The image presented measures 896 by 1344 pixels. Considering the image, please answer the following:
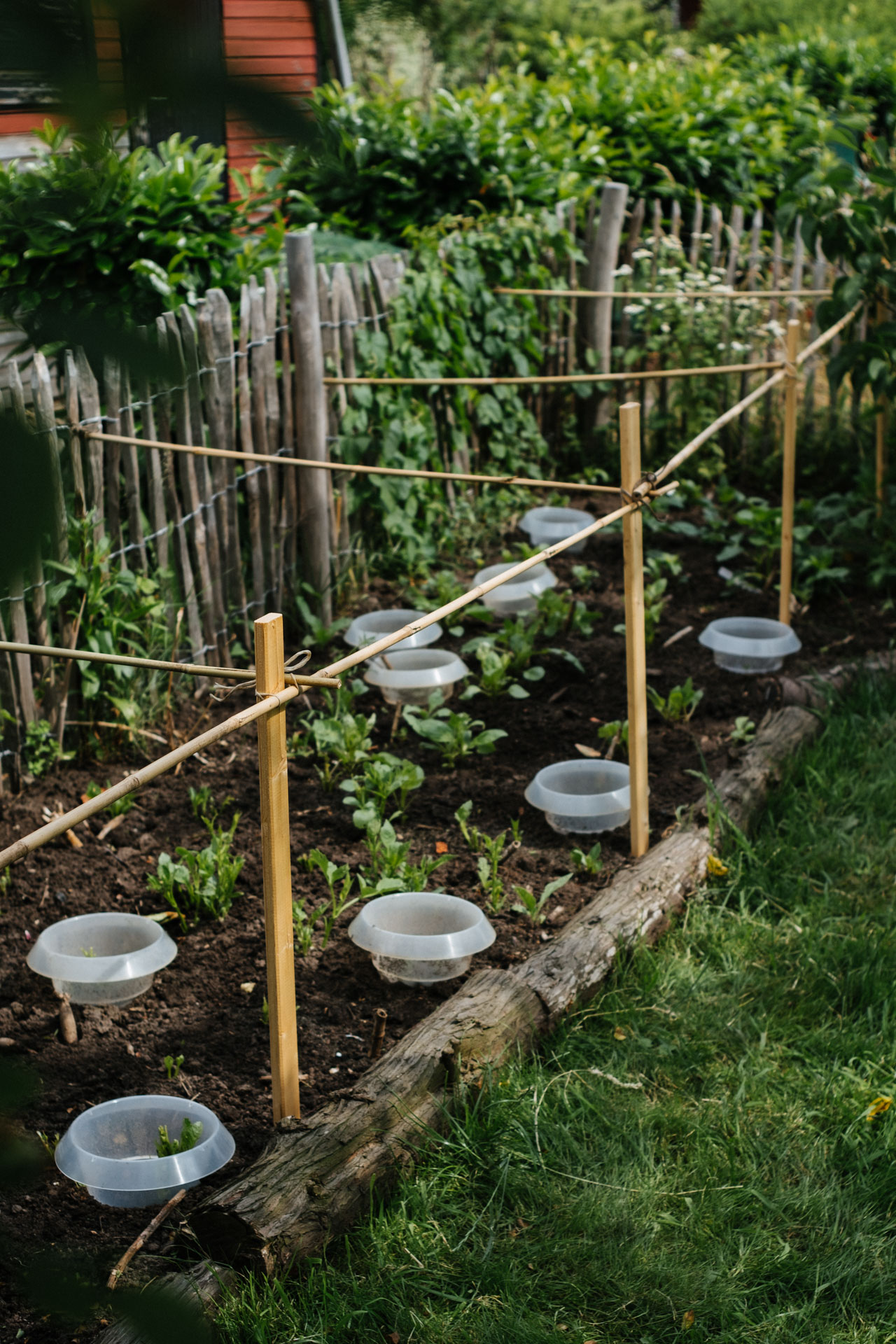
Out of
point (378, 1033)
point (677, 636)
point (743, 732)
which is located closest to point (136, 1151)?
point (378, 1033)

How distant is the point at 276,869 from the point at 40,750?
5.82 ft

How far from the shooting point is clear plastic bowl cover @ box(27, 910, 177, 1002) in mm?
2760

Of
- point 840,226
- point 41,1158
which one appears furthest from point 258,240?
point 41,1158

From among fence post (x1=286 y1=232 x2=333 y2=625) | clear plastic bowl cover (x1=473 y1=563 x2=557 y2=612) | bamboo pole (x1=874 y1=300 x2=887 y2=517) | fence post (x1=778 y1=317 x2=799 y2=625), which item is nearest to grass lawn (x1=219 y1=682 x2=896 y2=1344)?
fence post (x1=778 y1=317 x2=799 y2=625)

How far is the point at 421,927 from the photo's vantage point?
3.09m

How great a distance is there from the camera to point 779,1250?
7.29 feet

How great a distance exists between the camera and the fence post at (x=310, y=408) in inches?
175

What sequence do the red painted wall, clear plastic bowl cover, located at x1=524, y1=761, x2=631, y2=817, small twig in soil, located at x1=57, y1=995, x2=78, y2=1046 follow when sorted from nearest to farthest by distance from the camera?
the red painted wall, small twig in soil, located at x1=57, y1=995, x2=78, y2=1046, clear plastic bowl cover, located at x1=524, y1=761, x2=631, y2=817

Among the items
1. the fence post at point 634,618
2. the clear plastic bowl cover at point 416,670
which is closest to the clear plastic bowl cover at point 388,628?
the clear plastic bowl cover at point 416,670

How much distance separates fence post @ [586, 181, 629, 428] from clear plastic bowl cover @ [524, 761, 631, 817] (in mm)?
3205

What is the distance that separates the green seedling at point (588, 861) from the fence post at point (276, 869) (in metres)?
1.26

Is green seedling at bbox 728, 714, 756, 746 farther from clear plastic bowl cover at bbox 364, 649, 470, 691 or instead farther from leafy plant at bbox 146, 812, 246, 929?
leafy plant at bbox 146, 812, 246, 929

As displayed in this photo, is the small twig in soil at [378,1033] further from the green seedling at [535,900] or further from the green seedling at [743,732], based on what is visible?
the green seedling at [743,732]

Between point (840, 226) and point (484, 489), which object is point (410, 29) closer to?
point (840, 226)
